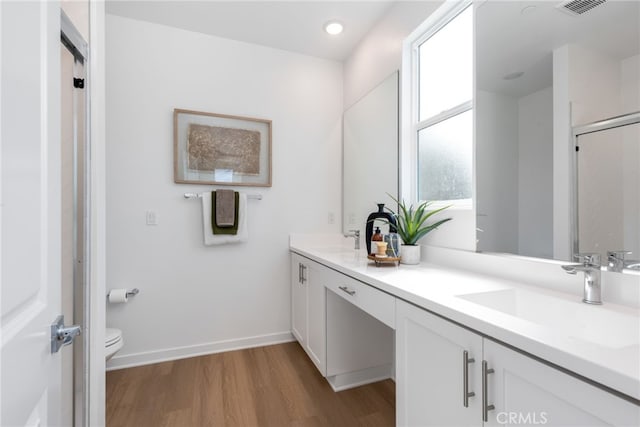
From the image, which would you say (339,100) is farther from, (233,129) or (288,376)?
(288,376)

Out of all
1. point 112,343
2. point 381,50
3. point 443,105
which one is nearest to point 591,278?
point 443,105

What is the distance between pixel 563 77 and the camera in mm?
1049

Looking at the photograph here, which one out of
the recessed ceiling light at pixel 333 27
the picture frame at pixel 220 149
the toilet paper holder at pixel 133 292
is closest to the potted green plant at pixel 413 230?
the picture frame at pixel 220 149

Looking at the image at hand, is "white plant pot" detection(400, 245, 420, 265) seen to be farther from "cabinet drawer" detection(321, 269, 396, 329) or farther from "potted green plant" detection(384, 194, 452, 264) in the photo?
"cabinet drawer" detection(321, 269, 396, 329)

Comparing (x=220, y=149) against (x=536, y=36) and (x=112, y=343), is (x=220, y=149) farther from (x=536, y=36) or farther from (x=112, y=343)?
(x=536, y=36)

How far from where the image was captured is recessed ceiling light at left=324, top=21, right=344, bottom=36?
2.14m

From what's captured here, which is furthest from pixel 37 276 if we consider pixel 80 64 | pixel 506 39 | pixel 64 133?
pixel 506 39

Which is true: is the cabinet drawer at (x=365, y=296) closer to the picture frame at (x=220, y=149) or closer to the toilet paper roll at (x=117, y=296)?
the picture frame at (x=220, y=149)

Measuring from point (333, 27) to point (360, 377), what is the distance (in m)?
2.51

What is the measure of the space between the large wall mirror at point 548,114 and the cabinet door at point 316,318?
0.96m

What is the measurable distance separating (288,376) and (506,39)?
2.24m

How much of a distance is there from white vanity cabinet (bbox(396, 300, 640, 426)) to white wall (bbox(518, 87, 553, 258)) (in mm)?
603

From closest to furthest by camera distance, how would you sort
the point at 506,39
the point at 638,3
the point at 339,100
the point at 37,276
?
the point at 37,276, the point at 638,3, the point at 506,39, the point at 339,100

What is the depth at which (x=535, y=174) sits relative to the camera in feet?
3.76
